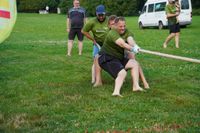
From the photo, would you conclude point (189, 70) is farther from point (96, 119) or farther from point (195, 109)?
point (96, 119)

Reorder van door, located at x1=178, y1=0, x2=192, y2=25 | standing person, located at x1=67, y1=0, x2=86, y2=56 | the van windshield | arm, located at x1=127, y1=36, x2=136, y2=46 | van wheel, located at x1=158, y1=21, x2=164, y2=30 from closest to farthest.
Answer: arm, located at x1=127, y1=36, x2=136, y2=46 → standing person, located at x1=67, y1=0, x2=86, y2=56 → van door, located at x1=178, y1=0, x2=192, y2=25 → the van windshield → van wheel, located at x1=158, y1=21, x2=164, y2=30

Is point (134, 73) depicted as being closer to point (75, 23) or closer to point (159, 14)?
point (75, 23)

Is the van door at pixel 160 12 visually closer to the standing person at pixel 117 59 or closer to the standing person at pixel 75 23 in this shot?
the standing person at pixel 75 23

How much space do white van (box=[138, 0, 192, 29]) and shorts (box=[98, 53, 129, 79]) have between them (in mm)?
23702

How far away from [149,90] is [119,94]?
76cm

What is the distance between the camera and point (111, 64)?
8.95 m

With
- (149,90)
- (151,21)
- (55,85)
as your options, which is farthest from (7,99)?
(151,21)

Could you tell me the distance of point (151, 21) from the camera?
115 ft

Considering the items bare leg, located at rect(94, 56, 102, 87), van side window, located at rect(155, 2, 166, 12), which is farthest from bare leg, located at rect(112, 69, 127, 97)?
van side window, located at rect(155, 2, 166, 12)

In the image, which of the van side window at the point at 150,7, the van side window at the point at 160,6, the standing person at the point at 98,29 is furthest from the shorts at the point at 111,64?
the van side window at the point at 150,7

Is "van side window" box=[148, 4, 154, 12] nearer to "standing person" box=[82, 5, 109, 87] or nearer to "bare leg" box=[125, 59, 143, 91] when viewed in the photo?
"standing person" box=[82, 5, 109, 87]

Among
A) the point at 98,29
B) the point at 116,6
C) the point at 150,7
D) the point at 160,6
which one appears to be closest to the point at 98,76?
the point at 98,29

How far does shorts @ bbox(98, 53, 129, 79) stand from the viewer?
8852 mm

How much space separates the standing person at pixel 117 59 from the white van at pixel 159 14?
23.7 meters
